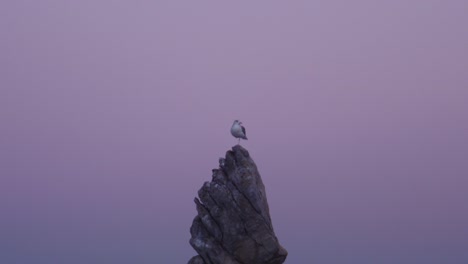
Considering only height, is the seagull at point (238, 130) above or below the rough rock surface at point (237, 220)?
above

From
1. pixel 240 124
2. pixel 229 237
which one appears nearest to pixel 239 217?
pixel 229 237

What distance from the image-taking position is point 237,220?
4081cm

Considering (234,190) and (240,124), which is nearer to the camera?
(234,190)

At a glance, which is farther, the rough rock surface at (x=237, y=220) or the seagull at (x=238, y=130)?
the seagull at (x=238, y=130)

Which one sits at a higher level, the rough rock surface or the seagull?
the seagull

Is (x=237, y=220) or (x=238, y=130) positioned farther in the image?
(x=238, y=130)

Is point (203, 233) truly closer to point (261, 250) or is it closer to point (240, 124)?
point (261, 250)

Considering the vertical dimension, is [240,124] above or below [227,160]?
above

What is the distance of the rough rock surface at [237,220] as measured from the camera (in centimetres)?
4053

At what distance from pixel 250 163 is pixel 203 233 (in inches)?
222

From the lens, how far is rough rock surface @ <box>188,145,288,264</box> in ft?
133

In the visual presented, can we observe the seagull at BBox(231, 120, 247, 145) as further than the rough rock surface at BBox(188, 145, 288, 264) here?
Yes

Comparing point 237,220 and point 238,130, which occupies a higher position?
point 238,130

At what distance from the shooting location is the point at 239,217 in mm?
40781
